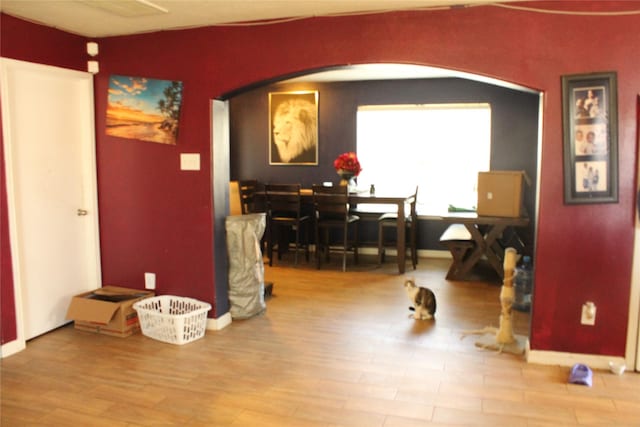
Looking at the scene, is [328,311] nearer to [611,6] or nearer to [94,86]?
[94,86]

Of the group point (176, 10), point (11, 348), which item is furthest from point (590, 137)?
point (11, 348)

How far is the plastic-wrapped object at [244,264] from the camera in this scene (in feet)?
13.2

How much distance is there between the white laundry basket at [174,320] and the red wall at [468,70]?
13cm

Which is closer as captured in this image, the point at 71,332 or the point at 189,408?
the point at 189,408

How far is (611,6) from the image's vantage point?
295 centimetres

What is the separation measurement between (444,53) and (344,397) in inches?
86.3

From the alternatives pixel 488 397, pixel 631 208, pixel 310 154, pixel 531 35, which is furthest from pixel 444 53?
pixel 310 154

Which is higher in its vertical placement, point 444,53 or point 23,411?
point 444,53

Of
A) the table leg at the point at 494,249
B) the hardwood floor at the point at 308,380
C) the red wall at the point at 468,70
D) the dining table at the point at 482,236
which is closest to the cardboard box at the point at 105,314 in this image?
the hardwood floor at the point at 308,380

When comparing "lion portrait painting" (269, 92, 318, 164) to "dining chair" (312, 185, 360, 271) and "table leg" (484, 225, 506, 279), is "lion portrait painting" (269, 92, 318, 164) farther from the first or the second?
"table leg" (484, 225, 506, 279)

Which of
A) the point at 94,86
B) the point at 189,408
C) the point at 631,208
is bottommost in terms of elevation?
the point at 189,408

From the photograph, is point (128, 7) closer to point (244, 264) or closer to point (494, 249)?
point (244, 264)

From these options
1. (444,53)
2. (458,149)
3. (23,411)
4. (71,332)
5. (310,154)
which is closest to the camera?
(23,411)

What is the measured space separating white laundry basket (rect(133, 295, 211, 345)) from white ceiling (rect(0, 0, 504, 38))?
205 cm
